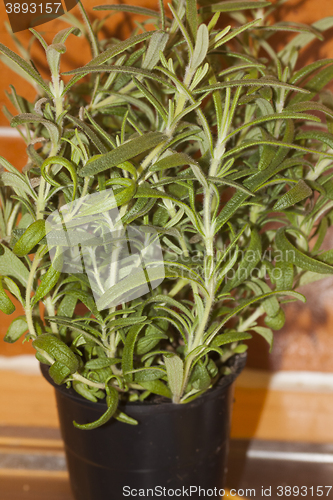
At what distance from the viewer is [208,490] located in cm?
73

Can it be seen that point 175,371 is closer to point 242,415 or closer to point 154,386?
point 154,386

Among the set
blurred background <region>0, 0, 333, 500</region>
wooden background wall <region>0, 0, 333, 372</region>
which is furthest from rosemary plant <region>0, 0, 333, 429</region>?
blurred background <region>0, 0, 333, 500</region>

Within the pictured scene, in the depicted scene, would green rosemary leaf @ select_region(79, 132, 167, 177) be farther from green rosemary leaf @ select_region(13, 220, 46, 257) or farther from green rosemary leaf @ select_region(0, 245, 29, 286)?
green rosemary leaf @ select_region(0, 245, 29, 286)

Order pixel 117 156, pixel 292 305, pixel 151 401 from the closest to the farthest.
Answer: pixel 117 156, pixel 151 401, pixel 292 305

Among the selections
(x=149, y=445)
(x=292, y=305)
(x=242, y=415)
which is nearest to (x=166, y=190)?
(x=149, y=445)

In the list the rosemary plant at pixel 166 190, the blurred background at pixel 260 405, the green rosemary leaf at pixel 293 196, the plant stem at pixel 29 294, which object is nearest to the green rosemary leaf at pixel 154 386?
the rosemary plant at pixel 166 190

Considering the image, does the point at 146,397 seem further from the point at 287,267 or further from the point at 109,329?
the point at 287,267

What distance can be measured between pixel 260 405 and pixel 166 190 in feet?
2.40

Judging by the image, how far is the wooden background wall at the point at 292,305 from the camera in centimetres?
90

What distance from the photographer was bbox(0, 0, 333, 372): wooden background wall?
90 cm

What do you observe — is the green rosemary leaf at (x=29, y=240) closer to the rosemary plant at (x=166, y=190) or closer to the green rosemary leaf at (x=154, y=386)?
the rosemary plant at (x=166, y=190)

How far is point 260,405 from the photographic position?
110 centimetres

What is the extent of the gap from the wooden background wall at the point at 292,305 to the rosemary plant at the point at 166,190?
0.68 feet

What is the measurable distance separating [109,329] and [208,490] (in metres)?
0.35
